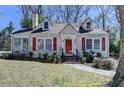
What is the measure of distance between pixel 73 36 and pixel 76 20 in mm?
9569

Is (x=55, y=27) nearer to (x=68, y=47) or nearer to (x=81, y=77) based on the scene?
(x=68, y=47)

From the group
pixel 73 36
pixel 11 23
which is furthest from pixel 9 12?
pixel 73 36

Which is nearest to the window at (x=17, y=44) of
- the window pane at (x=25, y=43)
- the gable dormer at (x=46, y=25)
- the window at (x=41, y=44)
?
the window pane at (x=25, y=43)

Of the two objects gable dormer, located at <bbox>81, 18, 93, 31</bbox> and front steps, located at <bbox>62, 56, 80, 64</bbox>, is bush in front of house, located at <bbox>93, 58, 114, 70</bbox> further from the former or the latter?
gable dormer, located at <bbox>81, 18, 93, 31</bbox>

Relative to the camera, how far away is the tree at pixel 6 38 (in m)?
36.6

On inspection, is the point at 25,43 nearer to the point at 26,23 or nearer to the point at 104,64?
the point at 26,23

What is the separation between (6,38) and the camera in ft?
126

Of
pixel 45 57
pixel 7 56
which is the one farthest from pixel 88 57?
pixel 7 56

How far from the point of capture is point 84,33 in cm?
2967

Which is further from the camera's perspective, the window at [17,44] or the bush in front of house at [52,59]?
the window at [17,44]

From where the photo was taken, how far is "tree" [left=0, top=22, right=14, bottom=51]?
120 feet

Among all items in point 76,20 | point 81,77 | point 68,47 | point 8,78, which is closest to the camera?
point 8,78

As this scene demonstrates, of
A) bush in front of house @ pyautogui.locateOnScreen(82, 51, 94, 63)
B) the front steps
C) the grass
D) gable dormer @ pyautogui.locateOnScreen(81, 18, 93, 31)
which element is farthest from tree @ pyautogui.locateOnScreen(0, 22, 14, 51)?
the grass

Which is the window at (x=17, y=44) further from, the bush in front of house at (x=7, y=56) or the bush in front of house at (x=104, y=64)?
the bush in front of house at (x=104, y=64)
